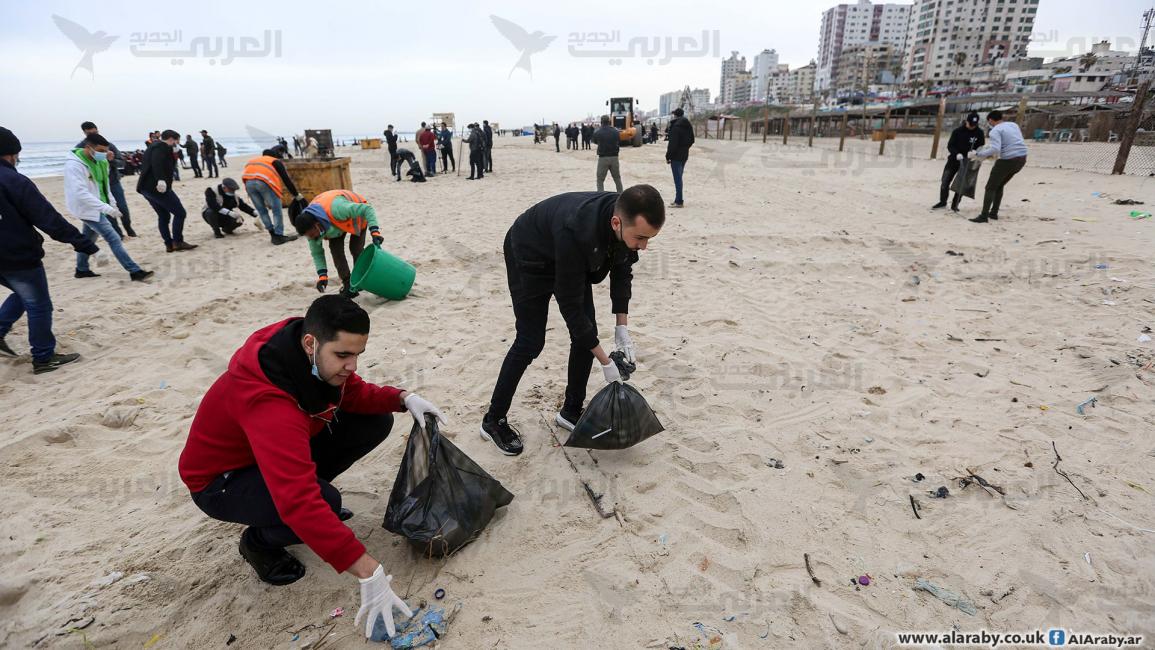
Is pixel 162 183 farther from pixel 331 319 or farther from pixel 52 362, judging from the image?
pixel 331 319

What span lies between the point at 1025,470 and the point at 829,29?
16747cm

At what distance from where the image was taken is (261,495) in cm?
175

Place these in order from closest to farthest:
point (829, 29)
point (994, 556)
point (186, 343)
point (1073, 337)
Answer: point (994, 556) → point (1073, 337) → point (186, 343) → point (829, 29)

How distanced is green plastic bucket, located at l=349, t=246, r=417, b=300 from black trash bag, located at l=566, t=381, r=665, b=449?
9.43 ft

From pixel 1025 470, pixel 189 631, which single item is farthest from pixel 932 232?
pixel 189 631

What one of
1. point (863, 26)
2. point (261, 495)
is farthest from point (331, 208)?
point (863, 26)

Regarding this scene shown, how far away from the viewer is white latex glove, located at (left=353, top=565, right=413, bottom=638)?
1.59 meters

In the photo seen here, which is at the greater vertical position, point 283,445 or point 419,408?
point 283,445

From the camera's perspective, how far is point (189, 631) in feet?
5.85

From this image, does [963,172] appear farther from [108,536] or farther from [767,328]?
[108,536]

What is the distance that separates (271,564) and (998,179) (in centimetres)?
867

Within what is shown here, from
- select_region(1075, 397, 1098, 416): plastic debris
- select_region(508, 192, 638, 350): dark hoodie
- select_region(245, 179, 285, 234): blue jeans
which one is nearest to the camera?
select_region(508, 192, 638, 350): dark hoodie

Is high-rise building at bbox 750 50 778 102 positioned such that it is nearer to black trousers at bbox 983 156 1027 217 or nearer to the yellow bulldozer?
the yellow bulldozer

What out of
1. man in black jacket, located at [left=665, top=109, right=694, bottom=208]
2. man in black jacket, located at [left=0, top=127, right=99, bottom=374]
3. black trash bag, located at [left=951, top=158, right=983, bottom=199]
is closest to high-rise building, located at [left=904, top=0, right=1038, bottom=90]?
black trash bag, located at [left=951, top=158, right=983, bottom=199]
